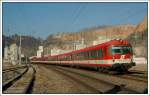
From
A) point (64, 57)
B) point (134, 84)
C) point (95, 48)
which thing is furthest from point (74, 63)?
point (134, 84)

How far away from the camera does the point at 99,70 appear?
2411 cm

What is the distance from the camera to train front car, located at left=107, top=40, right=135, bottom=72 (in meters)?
20.9

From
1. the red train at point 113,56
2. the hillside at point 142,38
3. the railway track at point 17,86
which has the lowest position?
the railway track at point 17,86

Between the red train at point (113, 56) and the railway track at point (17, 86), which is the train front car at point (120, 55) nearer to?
the red train at point (113, 56)

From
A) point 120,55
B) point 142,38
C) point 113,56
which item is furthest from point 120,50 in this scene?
point 142,38

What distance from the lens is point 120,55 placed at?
21453 mm

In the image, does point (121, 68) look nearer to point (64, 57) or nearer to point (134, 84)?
point (134, 84)

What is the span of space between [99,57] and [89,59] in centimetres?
336

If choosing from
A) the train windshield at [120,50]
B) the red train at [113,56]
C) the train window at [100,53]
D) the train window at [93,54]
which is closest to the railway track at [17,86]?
the red train at [113,56]

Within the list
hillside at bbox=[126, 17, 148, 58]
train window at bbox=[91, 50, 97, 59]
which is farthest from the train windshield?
train window at bbox=[91, 50, 97, 59]

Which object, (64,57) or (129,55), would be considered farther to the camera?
(64,57)

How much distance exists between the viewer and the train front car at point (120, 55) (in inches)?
822

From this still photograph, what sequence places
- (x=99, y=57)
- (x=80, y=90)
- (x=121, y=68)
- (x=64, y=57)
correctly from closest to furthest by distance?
(x=80, y=90) → (x=121, y=68) → (x=99, y=57) → (x=64, y=57)

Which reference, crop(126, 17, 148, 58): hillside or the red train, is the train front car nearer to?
the red train
